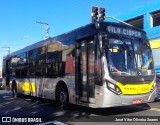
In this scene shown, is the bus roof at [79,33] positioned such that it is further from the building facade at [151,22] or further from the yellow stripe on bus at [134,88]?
the building facade at [151,22]

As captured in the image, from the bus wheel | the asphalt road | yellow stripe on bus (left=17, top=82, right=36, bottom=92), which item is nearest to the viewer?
the asphalt road

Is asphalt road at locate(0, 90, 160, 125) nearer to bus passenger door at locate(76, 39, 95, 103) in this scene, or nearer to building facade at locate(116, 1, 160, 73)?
bus passenger door at locate(76, 39, 95, 103)

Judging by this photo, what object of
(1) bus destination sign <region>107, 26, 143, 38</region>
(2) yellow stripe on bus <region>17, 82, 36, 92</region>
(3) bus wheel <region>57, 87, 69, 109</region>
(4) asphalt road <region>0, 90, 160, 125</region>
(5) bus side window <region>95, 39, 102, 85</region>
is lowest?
(4) asphalt road <region>0, 90, 160, 125</region>

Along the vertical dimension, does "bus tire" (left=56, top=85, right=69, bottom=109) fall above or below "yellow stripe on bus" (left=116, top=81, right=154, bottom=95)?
below

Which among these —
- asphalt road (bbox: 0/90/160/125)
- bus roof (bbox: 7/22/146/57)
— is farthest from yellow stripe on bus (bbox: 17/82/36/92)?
asphalt road (bbox: 0/90/160/125)

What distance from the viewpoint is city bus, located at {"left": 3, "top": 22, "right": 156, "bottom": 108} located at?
10.2m

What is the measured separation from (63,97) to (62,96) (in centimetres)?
10

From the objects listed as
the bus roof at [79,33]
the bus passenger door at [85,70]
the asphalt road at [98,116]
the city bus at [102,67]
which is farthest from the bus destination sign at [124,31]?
the asphalt road at [98,116]

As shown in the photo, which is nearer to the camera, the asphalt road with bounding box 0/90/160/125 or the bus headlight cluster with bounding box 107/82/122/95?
the asphalt road with bounding box 0/90/160/125

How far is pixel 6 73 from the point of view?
73.2 ft

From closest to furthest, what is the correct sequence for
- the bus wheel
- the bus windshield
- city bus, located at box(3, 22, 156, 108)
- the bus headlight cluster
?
the bus headlight cluster < city bus, located at box(3, 22, 156, 108) < the bus windshield < the bus wheel

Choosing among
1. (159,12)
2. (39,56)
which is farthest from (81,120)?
(159,12)

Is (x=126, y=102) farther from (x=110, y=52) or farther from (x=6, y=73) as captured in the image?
(x=6, y=73)

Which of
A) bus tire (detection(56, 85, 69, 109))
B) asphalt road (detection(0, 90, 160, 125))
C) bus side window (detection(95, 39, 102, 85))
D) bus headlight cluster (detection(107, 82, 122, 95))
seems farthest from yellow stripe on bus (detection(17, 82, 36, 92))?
bus headlight cluster (detection(107, 82, 122, 95))
